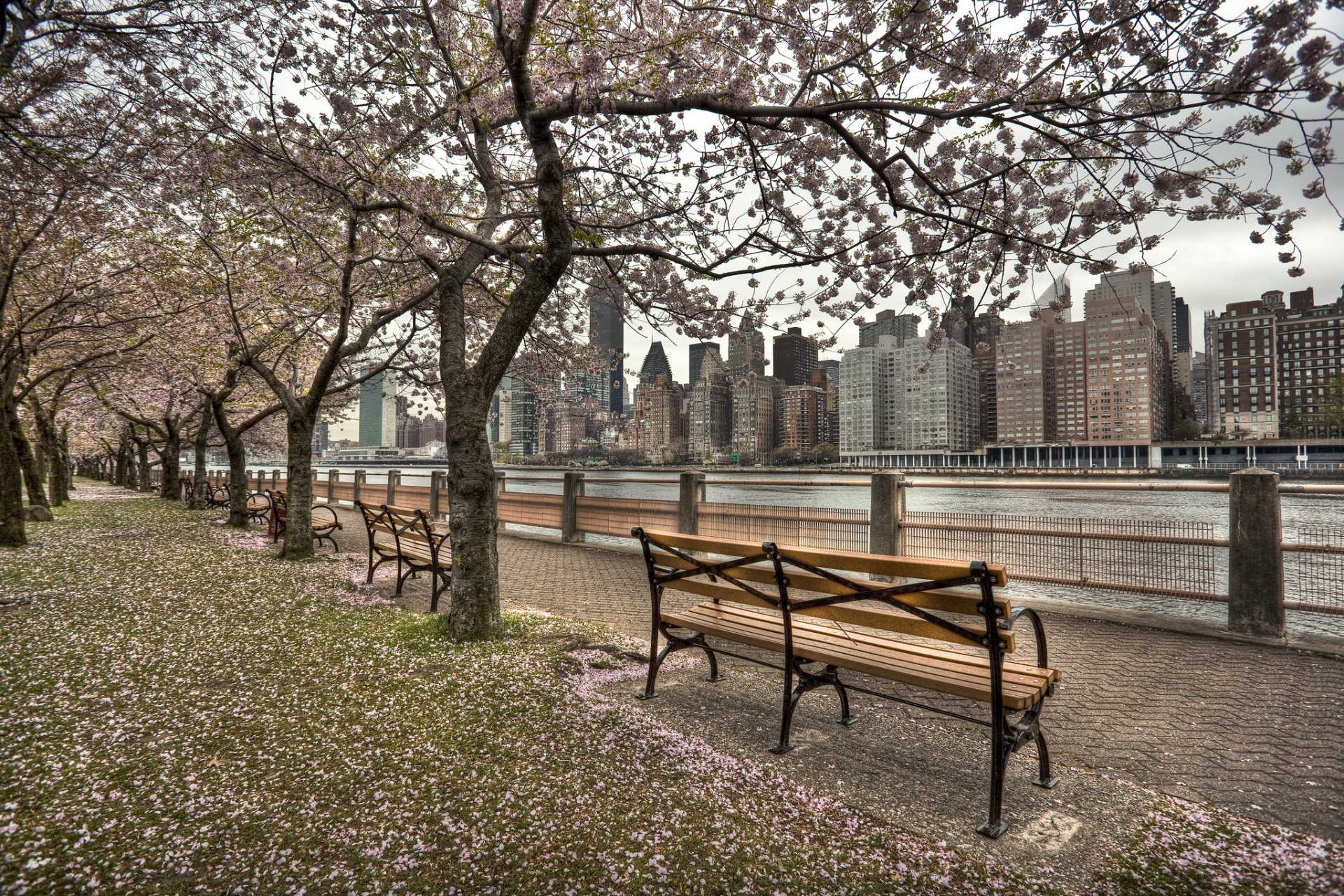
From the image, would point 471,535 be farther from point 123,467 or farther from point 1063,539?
point 123,467

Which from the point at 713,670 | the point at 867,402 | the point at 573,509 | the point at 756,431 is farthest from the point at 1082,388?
the point at 713,670

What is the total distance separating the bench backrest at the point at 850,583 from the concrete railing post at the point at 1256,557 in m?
4.49

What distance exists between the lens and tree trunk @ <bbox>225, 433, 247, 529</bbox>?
14523mm

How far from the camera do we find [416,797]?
2.76m

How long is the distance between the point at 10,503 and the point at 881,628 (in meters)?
14.4

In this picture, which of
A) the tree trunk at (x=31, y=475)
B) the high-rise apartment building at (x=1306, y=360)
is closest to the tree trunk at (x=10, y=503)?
the tree trunk at (x=31, y=475)

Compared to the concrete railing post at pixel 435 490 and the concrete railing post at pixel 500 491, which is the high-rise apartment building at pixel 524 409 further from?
the concrete railing post at pixel 435 490

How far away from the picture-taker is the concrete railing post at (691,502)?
33.2ft

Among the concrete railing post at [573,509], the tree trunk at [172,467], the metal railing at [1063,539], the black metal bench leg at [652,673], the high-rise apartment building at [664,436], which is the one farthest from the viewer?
the high-rise apartment building at [664,436]

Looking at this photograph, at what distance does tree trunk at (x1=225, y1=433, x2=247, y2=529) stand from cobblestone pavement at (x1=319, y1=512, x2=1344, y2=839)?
40.6 ft

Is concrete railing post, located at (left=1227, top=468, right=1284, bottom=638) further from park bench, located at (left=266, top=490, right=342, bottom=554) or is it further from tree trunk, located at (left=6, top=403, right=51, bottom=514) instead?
tree trunk, located at (left=6, top=403, right=51, bottom=514)

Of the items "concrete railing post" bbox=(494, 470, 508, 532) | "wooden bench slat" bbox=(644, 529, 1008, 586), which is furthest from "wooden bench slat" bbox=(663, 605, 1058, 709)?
"concrete railing post" bbox=(494, 470, 508, 532)

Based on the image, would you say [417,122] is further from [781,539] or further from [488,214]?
[781,539]

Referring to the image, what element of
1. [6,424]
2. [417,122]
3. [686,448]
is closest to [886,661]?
[417,122]
